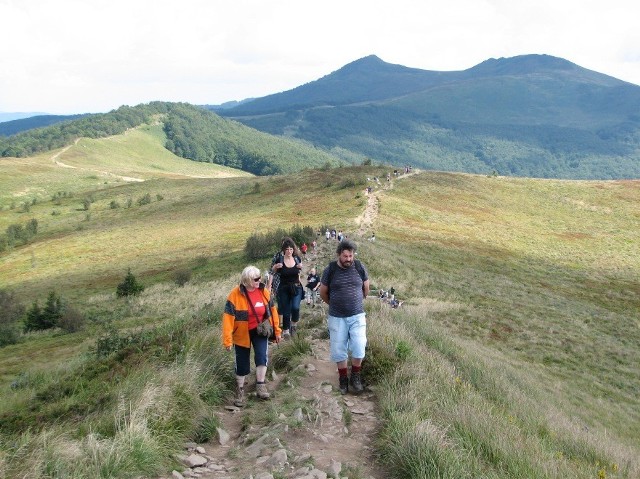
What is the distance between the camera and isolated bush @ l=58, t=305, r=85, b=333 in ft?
71.2

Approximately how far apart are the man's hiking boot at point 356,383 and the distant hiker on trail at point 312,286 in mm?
5527

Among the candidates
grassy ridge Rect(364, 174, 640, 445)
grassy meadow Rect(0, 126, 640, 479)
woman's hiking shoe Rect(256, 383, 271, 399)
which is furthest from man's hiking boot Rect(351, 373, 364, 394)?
grassy ridge Rect(364, 174, 640, 445)

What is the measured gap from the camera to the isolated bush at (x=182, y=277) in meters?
29.2

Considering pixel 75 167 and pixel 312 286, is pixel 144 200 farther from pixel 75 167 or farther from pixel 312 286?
pixel 75 167

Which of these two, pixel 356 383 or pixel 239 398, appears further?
pixel 356 383

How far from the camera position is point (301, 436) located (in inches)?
208

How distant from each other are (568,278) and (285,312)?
29333 millimetres

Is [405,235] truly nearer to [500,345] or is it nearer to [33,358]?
[500,345]

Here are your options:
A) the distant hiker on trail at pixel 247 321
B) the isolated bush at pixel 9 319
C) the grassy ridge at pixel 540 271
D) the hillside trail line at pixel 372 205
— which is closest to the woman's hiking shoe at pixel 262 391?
the distant hiker on trail at pixel 247 321

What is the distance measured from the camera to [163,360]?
6684 mm

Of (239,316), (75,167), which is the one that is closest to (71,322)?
(239,316)

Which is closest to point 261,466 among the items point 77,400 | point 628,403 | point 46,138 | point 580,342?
point 77,400

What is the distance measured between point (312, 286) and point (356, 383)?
6.35 metres

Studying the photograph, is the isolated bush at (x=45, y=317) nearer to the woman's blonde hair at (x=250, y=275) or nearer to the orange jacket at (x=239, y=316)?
the orange jacket at (x=239, y=316)
